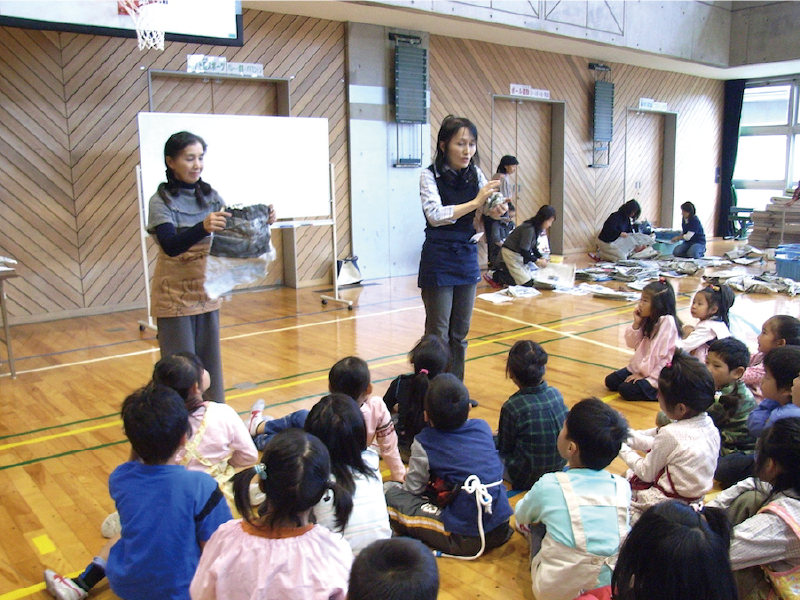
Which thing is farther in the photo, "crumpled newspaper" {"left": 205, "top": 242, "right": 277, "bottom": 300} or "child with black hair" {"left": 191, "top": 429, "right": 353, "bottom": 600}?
"crumpled newspaper" {"left": 205, "top": 242, "right": 277, "bottom": 300}

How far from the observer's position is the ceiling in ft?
22.0

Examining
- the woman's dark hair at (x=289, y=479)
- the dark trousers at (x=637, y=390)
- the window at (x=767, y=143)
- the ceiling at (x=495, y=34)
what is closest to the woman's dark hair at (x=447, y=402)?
the woman's dark hair at (x=289, y=479)

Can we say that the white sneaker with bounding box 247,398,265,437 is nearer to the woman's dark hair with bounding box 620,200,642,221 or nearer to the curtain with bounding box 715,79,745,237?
the woman's dark hair with bounding box 620,200,642,221

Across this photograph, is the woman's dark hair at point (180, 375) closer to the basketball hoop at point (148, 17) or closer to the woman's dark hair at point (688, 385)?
the woman's dark hair at point (688, 385)

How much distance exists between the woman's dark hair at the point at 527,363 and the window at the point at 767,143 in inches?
453

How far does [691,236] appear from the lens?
939 centimetres

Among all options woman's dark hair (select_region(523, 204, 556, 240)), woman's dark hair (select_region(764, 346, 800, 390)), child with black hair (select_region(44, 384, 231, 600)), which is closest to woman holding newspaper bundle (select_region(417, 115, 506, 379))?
woman's dark hair (select_region(764, 346, 800, 390))

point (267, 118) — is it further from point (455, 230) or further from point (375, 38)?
point (455, 230)

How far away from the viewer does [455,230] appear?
3.23 m

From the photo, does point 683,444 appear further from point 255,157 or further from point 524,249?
point 524,249

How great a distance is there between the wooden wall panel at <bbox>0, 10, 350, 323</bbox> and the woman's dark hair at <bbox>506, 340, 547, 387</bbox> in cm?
374

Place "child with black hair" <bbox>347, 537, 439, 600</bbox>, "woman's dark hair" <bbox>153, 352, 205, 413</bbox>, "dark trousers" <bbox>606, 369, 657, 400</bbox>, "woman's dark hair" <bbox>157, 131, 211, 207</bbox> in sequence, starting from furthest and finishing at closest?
1. "dark trousers" <bbox>606, 369, 657, 400</bbox>
2. "woman's dark hair" <bbox>157, 131, 211, 207</bbox>
3. "woman's dark hair" <bbox>153, 352, 205, 413</bbox>
4. "child with black hair" <bbox>347, 537, 439, 600</bbox>

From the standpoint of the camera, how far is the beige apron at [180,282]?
2713mm

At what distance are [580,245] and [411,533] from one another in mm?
8858
